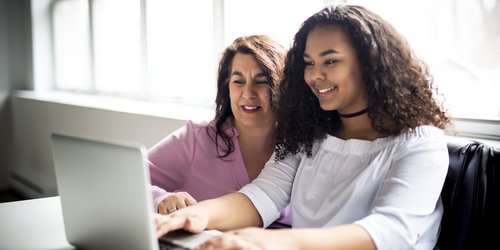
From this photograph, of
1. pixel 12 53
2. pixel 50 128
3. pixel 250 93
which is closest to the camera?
pixel 250 93

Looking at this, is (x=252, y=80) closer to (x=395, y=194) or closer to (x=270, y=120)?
(x=270, y=120)

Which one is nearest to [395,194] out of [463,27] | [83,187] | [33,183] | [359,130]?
[359,130]

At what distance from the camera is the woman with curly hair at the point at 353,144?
1228mm

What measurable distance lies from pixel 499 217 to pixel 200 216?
0.76m


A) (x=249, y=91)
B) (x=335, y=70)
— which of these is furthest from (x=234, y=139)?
(x=335, y=70)

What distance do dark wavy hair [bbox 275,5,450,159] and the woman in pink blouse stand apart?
318mm

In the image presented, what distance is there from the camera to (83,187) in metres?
0.97

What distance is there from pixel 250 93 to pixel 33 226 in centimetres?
85

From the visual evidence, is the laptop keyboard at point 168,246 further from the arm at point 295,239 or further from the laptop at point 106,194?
the arm at point 295,239

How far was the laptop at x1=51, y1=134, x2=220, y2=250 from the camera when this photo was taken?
875 millimetres

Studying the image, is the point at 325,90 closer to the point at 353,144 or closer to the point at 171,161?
the point at 353,144

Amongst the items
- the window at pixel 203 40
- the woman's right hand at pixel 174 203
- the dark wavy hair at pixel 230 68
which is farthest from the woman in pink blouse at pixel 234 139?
the woman's right hand at pixel 174 203

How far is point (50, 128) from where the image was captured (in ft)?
14.1

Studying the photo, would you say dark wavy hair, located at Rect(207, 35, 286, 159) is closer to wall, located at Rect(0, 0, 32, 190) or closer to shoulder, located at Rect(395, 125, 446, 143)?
shoulder, located at Rect(395, 125, 446, 143)
